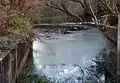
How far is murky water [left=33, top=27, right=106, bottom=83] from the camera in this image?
8.24 m

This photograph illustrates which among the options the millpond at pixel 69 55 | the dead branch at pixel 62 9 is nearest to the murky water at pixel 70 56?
the millpond at pixel 69 55

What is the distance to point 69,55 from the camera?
38.2ft

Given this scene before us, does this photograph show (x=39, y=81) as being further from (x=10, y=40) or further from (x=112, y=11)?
(x=112, y=11)

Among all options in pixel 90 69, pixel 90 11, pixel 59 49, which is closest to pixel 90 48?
pixel 59 49

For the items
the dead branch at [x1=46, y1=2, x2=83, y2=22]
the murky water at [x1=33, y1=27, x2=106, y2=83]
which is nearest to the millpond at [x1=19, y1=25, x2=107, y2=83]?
the murky water at [x1=33, y1=27, x2=106, y2=83]

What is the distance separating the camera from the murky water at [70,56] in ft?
27.0

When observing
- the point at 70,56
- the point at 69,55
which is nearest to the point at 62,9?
the point at 70,56

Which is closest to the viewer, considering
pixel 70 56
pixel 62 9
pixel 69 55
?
pixel 62 9

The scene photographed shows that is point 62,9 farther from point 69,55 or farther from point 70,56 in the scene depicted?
point 69,55

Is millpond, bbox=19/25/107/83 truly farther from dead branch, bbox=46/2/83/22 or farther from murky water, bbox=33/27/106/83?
dead branch, bbox=46/2/83/22

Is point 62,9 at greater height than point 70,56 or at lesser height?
greater

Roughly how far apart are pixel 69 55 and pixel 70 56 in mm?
238

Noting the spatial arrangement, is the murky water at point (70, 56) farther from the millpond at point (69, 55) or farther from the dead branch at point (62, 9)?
the dead branch at point (62, 9)

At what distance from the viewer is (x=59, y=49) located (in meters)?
12.5
